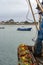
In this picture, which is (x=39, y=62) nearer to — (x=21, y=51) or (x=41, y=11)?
(x=21, y=51)

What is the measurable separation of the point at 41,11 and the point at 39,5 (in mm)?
504

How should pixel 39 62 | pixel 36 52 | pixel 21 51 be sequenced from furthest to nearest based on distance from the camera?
pixel 36 52 → pixel 21 51 → pixel 39 62

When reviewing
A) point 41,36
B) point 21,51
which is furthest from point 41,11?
point 21,51

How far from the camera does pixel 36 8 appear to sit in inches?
842

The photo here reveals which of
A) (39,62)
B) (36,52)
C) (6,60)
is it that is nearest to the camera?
(39,62)

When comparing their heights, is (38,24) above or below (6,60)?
above

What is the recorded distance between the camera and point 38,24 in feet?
69.6

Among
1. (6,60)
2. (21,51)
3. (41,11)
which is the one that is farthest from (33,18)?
(6,60)

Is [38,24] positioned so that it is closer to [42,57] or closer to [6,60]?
[42,57]

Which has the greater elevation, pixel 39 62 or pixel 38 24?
pixel 38 24

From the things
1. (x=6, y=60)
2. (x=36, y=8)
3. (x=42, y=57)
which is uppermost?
(x=36, y=8)

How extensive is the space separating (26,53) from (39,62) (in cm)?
119

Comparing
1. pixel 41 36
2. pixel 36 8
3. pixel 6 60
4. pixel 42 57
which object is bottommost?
pixel 6 60

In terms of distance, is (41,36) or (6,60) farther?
(6,60)
